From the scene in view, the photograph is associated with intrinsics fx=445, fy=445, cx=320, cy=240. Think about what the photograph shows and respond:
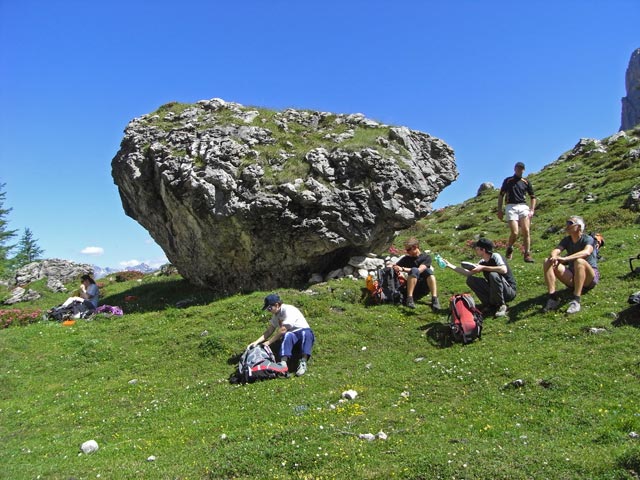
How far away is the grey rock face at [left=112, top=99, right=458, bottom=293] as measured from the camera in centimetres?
2111

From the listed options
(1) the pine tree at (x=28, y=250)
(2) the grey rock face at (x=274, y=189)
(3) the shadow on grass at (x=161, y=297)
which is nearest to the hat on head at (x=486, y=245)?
(2) the grey rock face at (x=274, y=189)

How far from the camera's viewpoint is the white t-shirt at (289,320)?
1376 centimetres

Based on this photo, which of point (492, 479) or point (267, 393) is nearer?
point (492, 479)

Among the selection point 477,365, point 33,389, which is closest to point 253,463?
point 477,365

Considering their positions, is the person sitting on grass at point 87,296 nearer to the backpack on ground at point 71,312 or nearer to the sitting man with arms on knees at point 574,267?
the backpack on ground at point 71,312

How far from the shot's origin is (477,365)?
11.2 m

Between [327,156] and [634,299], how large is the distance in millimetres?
14292

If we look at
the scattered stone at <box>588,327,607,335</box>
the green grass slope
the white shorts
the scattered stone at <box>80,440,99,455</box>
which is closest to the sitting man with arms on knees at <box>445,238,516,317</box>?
the green grass slope

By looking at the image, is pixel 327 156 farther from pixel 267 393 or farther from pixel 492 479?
pixel 492 479

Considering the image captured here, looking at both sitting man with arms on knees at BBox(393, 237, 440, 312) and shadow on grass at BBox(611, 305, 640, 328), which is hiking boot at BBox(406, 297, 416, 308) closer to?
sitting man with arms on knees at BBox(393, 237, 440, 312)

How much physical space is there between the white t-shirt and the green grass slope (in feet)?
4.20

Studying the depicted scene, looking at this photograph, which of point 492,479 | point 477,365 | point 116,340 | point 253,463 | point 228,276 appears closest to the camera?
point 492,479

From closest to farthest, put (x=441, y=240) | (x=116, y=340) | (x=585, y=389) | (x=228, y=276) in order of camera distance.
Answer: (x=585, y=389) → (x=116, y=340) → (x=228, y=276) → (x=441, y=240)

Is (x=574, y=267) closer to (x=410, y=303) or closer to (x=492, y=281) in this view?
(x=492, y=281)
